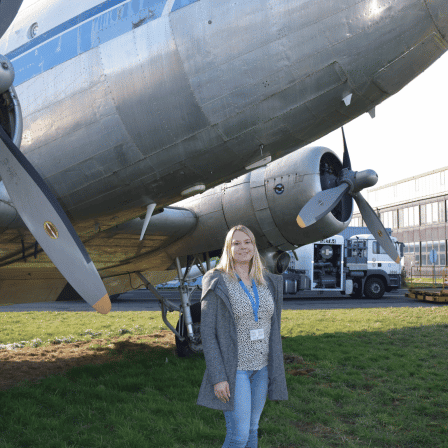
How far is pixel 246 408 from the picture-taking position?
2643mm

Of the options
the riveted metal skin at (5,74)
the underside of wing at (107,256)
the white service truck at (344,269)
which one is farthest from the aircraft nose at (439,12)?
the white service truck at (344,269)

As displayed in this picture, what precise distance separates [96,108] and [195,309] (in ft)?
17.1

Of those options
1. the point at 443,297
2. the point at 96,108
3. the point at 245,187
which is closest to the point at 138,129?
the point at 96,108

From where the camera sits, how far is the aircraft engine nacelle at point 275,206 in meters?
7.20

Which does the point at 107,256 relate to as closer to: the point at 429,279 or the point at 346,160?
the point at 346,160

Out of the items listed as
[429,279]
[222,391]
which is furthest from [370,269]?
[429,279]

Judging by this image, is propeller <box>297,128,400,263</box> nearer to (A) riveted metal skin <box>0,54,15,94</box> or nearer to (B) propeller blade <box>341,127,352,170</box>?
(B) propeller blade <box>341,127,352,170</box>

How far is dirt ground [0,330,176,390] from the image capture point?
22.7ft

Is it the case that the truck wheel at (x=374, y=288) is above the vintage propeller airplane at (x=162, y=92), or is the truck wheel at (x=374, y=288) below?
below

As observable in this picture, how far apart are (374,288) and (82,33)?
2156cm

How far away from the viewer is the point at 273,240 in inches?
302

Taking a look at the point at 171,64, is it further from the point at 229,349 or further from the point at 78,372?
the point at 78,372

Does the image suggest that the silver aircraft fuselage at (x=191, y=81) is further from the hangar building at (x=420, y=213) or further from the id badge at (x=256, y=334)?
the hangar building at (x=420, y=213)

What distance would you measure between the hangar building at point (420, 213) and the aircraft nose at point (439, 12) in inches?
1959
